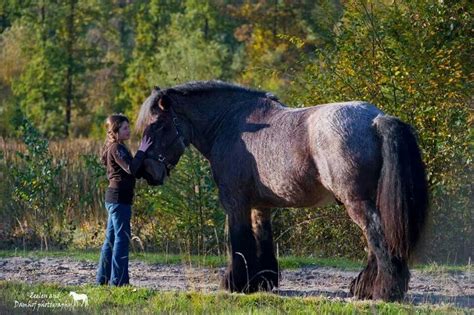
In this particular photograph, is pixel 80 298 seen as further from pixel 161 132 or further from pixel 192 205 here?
pixel 192 205

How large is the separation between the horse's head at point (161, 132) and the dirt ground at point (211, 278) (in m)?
1.13

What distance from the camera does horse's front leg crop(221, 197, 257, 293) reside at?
398 inches

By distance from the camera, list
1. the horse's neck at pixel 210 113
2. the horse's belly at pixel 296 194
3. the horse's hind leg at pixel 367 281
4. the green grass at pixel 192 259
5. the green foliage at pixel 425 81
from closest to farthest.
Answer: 1. the horse's hind leg at pixel 367 281
2. the horse's belly at pixel 296 194
3. the horse's neck at pixel 210 113
4. the green grass at pixel 192 259
5. the green foliage at pixel 425 81

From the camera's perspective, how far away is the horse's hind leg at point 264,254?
10195 millimetres

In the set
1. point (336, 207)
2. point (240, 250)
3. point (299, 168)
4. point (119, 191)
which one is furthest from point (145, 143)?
point (336, 207)

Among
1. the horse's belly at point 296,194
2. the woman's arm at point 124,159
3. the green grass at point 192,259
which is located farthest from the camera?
the green grass at point 192,259

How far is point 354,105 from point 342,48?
4480 mm

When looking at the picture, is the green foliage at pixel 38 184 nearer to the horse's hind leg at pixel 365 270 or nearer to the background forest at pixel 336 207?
the background forest at pixel 336 207

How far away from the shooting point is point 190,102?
10852 millimetres

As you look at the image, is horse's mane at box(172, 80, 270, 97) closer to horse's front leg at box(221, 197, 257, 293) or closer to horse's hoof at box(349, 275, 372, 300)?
horse's front leg at box(221, 197, 257, 293)

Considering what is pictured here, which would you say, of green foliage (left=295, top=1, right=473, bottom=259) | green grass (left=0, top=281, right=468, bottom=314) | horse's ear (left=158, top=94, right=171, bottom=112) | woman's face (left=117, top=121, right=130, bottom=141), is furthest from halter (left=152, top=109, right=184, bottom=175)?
green foliage (left=295, top=1, right=473, bottom=259)

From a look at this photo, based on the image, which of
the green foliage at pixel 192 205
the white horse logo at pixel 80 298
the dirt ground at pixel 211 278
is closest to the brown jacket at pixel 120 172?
the dirt ground at pixel 211 278

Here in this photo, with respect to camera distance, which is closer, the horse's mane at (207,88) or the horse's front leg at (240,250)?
the horse's front leg at (240,250)

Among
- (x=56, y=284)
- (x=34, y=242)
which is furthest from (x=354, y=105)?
(x=34, y=242)
